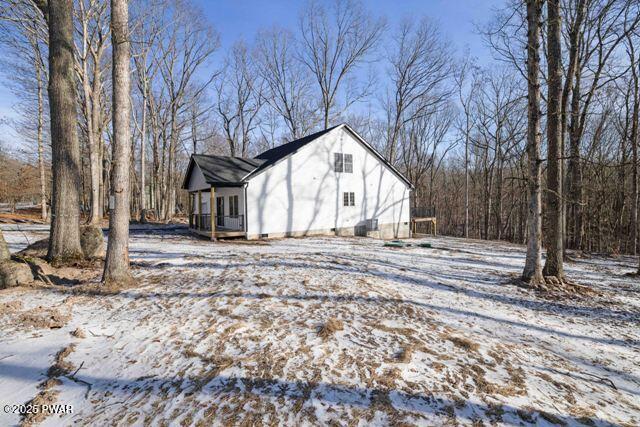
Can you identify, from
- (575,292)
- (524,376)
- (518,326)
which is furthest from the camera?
(575,292)

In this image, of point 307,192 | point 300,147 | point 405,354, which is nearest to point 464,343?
point 405,354

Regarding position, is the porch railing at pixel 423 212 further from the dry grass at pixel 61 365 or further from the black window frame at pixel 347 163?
the dry grass at pixel 61 365

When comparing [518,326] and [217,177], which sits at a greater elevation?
[217,177]

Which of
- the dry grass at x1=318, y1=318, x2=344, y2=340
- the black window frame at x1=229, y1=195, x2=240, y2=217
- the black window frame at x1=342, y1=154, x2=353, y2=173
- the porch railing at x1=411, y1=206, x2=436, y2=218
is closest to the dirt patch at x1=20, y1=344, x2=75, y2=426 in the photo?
the dry grass at x1=318, y1=318, x2=344, y2=340

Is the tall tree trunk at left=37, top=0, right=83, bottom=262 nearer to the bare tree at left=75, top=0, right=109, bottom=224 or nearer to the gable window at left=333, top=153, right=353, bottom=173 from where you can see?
the bare tree at left=75, top=0, right=109, bottom=224

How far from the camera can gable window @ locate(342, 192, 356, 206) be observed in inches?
666

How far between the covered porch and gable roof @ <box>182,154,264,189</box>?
555 mm

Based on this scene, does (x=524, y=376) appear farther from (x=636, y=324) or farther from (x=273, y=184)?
(x=273, y=184)

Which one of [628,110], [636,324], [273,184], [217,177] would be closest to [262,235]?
[273,184]

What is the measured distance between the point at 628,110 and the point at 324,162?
17789 millimetres

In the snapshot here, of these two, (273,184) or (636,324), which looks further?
(273,184)

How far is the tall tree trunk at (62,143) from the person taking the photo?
6.13 metres

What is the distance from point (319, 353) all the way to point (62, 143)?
7.09m

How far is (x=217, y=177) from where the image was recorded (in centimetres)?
1393
